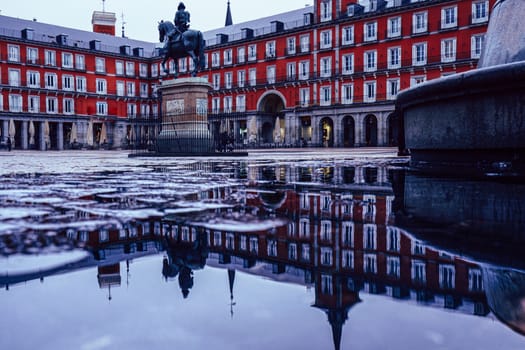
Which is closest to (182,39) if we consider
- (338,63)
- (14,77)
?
(338,63)

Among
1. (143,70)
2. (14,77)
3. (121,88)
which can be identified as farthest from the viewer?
(143,70)

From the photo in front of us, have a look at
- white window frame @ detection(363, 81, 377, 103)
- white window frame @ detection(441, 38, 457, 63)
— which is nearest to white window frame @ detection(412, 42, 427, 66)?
white window frame @ detection(441, 38, 457, 63)

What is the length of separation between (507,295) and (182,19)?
16.3m

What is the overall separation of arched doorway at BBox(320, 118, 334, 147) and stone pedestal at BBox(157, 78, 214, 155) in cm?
2827

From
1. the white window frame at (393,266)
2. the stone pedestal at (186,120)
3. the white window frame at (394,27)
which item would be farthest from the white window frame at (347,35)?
the white window frame at (393,266)

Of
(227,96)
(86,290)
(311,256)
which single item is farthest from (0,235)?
(227,96)

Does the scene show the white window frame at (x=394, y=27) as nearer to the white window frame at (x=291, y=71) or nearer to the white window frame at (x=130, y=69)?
the white window frame at (x=291, y=71)

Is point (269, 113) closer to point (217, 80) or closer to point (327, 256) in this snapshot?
point (217, 80)

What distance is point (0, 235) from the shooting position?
180 centimetres

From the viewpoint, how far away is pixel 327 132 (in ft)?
161

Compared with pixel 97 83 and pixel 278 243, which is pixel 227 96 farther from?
pixel 278 243

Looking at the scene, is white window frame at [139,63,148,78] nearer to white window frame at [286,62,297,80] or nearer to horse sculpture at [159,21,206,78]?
white window frame at [286,62,297,80]

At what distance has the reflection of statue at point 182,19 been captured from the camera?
52.7 ft

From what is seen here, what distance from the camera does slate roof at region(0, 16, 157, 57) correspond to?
49.4 meters
